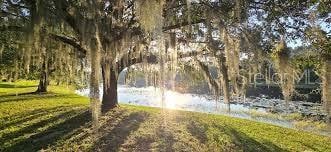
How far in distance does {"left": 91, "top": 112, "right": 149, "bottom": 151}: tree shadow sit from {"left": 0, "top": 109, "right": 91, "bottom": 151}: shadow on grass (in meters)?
1.12

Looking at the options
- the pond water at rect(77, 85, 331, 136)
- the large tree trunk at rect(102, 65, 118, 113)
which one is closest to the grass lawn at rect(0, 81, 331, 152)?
the large tree trunk at rect(102, 65, 118, 113)

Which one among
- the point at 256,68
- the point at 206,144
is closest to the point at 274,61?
the point at 256,68

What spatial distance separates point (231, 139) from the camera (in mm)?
12789

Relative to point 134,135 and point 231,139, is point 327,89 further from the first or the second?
point 134,135

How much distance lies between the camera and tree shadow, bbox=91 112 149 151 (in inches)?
404

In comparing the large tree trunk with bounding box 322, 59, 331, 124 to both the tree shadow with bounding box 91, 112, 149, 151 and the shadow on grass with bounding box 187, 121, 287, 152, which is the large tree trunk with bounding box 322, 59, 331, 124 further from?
the tree shadow with bounding box 91, 112, 149, 151

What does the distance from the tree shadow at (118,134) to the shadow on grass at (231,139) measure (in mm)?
1801

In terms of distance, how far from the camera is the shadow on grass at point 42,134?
10391mm

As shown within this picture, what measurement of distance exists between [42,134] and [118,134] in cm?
212

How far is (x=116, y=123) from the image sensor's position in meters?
13.6

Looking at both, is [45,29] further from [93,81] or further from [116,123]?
[116,123]

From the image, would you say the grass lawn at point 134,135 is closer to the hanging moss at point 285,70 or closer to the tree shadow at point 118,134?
the tree shadow at point 118,134

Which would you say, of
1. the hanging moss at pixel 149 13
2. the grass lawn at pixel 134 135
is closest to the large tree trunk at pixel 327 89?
the grass lawn at pixel 134 135

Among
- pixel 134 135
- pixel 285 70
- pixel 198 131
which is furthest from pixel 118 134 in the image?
pixel 285 70
